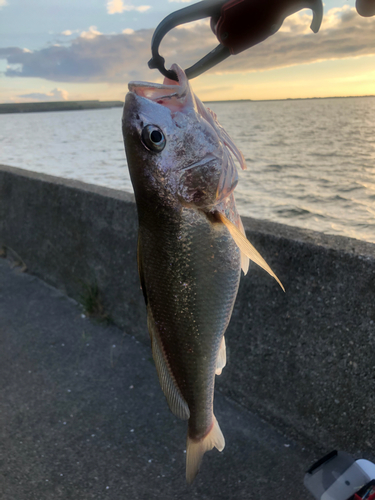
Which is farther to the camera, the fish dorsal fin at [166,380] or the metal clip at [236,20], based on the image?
the fish dorsal fin at [166,380]

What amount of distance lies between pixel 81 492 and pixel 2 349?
1943 millimetres

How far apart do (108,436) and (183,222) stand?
2262 mm

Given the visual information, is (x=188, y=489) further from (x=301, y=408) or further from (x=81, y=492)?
(x=301, y=408)

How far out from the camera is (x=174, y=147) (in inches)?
51.7

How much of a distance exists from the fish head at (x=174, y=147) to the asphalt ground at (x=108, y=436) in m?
2.09

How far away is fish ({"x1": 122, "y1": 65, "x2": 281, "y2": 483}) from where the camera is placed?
128 centimetres

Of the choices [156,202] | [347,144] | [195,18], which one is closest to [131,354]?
[156,202]

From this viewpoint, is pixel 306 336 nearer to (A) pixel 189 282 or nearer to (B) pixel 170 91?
(A) pixel 189 282

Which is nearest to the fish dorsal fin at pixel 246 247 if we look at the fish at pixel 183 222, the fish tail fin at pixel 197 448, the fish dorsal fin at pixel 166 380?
the fish at pixel 183 222

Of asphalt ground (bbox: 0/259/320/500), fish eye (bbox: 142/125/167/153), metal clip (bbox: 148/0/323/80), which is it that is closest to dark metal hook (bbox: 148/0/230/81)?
metal clip (bbox: 148/0/323/80)

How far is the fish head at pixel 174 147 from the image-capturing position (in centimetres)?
127

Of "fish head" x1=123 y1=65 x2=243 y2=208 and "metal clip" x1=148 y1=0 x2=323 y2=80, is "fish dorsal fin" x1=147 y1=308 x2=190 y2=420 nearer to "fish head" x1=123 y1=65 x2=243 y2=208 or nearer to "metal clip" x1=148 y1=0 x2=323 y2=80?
"fish head" x1=123 y1=65 x2=243 y2=208

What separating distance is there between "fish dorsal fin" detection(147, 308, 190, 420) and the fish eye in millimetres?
577

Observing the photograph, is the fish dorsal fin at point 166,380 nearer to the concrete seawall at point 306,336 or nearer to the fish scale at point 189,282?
the fish scale at point 189,282
